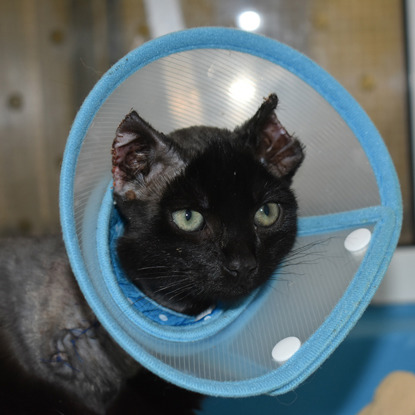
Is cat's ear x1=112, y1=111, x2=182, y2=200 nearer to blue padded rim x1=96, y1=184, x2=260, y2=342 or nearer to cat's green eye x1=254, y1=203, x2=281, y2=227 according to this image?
blue padded rim x1=96, y1=184, x2=260, y2=342

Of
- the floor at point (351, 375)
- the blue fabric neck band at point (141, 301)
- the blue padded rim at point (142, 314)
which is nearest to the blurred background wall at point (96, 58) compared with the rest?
the floor at point (351, 375)

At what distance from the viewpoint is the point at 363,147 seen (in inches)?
47.0

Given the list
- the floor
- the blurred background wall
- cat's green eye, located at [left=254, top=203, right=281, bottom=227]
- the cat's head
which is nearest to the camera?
the cat's head

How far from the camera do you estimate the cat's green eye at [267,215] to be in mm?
1178

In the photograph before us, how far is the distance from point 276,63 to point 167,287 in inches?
22.4

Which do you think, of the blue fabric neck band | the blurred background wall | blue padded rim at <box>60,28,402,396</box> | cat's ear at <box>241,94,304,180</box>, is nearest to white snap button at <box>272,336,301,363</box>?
blue padded rim at <box>60,28,402,396</box>

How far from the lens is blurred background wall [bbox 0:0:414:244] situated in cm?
240

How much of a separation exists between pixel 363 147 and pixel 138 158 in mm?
513

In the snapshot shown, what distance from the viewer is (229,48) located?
1.14m

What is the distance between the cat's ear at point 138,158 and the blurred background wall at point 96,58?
1.23m

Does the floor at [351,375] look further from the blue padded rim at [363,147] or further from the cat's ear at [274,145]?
the cat's ear at [274,145]

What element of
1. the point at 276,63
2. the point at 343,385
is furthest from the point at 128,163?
the point at 343,385

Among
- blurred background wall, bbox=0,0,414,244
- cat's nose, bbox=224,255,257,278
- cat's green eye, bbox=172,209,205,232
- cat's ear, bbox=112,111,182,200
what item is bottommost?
cat's nose, bbox=224,255,257,278

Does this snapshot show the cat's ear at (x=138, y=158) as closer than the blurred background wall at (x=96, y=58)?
Yes
